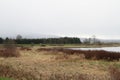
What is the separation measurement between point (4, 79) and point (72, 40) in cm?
11019

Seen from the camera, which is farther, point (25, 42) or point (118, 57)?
point (25, 42)

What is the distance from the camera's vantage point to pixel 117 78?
10773 mm

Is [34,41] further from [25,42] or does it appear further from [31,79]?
[31,79]

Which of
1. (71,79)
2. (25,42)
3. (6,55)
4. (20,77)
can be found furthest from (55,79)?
(25,42)

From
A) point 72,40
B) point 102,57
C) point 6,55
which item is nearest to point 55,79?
point 102,57

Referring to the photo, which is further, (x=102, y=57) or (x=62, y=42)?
(x=62, y=42)

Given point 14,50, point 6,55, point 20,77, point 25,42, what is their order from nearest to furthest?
1. point 20,77
2. point 6,55
3. point 14,50
4. point 25,42

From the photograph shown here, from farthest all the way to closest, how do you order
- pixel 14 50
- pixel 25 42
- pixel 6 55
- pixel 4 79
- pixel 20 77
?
pixel 25 42 < pixel 14 50 < pixel 6 55 < pixel 20 77 < pixel 4 79

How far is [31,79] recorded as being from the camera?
36.9 ft

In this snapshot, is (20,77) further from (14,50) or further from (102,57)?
(14,50)

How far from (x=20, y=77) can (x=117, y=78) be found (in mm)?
3496

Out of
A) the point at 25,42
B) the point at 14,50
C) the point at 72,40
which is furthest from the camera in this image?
the point at 72,40

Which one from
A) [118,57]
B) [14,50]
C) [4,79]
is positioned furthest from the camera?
[14,50]

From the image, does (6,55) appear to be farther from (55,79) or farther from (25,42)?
(25,42)
